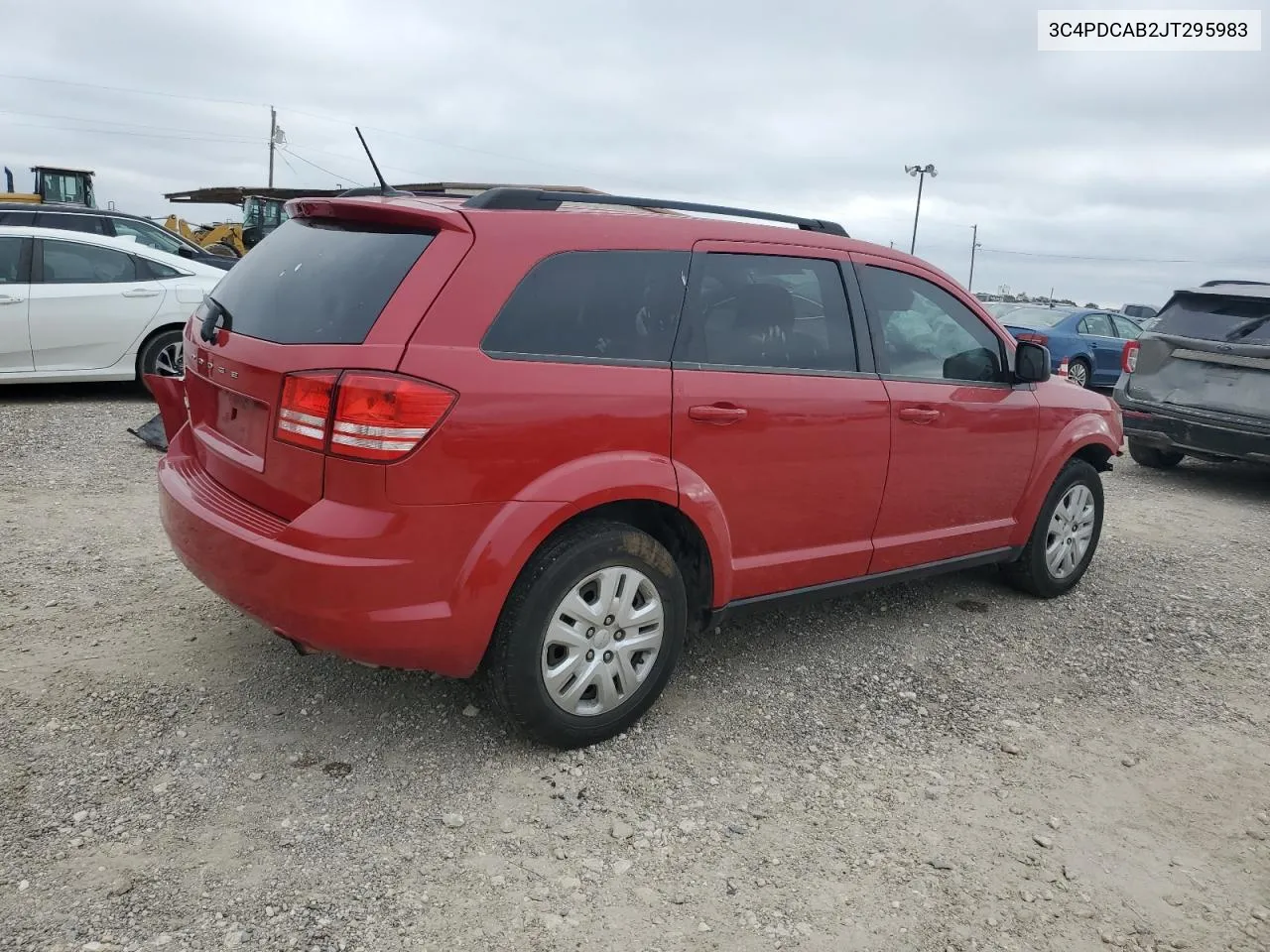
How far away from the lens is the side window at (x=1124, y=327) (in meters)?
16.3

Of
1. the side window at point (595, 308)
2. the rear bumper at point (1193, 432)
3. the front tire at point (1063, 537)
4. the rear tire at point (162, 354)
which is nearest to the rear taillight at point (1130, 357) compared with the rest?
the rear bumper at point (1193, 432)

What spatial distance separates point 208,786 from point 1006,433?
346 centimetres

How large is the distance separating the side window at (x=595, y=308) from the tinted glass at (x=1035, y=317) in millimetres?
13361

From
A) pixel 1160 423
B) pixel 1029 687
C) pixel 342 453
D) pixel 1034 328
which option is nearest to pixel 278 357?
pixel 342 453

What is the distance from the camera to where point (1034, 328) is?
50.0 feet

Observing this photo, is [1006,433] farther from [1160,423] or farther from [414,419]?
[1160,423]

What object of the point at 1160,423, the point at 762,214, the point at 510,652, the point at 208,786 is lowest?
the point at 208,786

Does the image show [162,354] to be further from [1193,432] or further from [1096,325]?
[1096,325]

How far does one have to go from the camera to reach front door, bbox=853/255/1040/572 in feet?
13.2

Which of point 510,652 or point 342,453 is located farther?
point 510,652

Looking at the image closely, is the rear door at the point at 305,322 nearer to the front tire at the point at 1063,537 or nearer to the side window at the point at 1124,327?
the front tire at the point at 1063,537

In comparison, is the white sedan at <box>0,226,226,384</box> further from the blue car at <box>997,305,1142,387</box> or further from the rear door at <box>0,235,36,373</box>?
the blue car at <box>997,305,1142,387</box>

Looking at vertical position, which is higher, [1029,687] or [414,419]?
[414,419]

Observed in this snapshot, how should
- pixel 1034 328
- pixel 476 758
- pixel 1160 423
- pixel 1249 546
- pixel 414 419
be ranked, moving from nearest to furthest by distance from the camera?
pixel 414 419 < pixel 476 758 < pixel 1249 546 < pixel 1160 423 < pixel 1034 328
